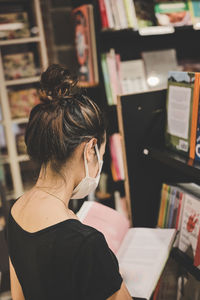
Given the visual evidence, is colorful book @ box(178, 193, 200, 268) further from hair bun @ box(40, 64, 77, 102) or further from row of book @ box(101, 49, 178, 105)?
row of book @ box(101, 49, 178, 105)

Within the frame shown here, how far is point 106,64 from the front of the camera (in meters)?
2.13

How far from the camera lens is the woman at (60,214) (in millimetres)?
845

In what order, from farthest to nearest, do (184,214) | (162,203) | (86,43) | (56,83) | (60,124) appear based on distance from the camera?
(86,43)
(162,203)
(184,214)
(56,83)
(60,124)

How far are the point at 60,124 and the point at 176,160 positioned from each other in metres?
0.56

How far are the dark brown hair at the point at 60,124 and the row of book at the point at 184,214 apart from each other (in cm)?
52

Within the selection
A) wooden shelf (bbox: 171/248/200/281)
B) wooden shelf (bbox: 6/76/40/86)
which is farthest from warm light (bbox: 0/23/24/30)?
wooden shelf (bbox: 171/248/200/281)

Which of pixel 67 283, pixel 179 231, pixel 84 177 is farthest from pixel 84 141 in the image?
pixel 179 231

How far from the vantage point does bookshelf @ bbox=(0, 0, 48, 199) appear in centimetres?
263

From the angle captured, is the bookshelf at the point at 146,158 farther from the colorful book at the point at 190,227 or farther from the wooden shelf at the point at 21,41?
the wooden shelf at the point at 21,41

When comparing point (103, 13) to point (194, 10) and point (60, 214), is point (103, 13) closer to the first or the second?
point (194, 10)

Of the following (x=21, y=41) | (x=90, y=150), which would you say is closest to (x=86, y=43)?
(x=21, y=41)

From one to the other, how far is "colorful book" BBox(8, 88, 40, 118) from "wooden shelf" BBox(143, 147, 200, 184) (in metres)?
1.64

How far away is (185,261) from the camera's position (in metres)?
1.31

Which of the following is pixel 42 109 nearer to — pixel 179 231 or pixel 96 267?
pixel 96 267
